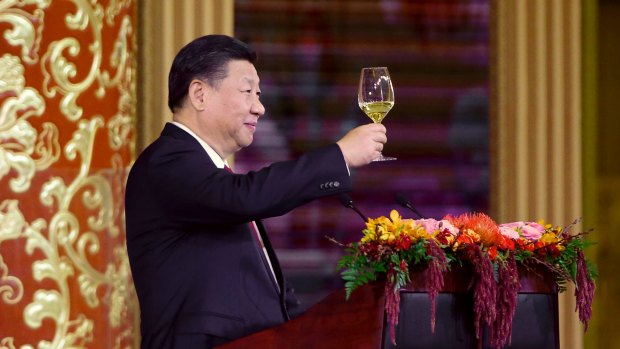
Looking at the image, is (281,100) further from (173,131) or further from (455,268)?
(455,268)

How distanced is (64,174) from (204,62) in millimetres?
1284

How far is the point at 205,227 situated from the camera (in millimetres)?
2135

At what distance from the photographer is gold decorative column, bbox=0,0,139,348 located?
331cm

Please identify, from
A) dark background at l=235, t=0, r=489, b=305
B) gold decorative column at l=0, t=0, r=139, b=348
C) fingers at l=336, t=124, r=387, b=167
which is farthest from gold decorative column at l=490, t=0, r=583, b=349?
fingers at l=336, t=124, r=387, b=167

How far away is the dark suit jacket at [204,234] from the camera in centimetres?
203

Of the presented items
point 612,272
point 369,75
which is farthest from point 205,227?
point 612,272

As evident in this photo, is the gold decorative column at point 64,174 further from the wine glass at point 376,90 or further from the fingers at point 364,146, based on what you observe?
the fingers at point 364,146

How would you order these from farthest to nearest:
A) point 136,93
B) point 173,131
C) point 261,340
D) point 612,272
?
point 612,272
point 136,93
point 173,131
point 261,340

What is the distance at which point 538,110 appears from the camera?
3.97 metres

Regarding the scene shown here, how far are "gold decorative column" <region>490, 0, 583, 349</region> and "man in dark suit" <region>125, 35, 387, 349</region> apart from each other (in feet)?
6.19

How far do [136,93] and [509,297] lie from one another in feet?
6.91

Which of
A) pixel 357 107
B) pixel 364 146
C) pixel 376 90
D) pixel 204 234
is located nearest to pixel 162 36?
pixel 357 107

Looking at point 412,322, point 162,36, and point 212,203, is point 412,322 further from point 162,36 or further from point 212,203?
point 162,36

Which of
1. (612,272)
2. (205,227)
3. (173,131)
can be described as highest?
(173,131)
